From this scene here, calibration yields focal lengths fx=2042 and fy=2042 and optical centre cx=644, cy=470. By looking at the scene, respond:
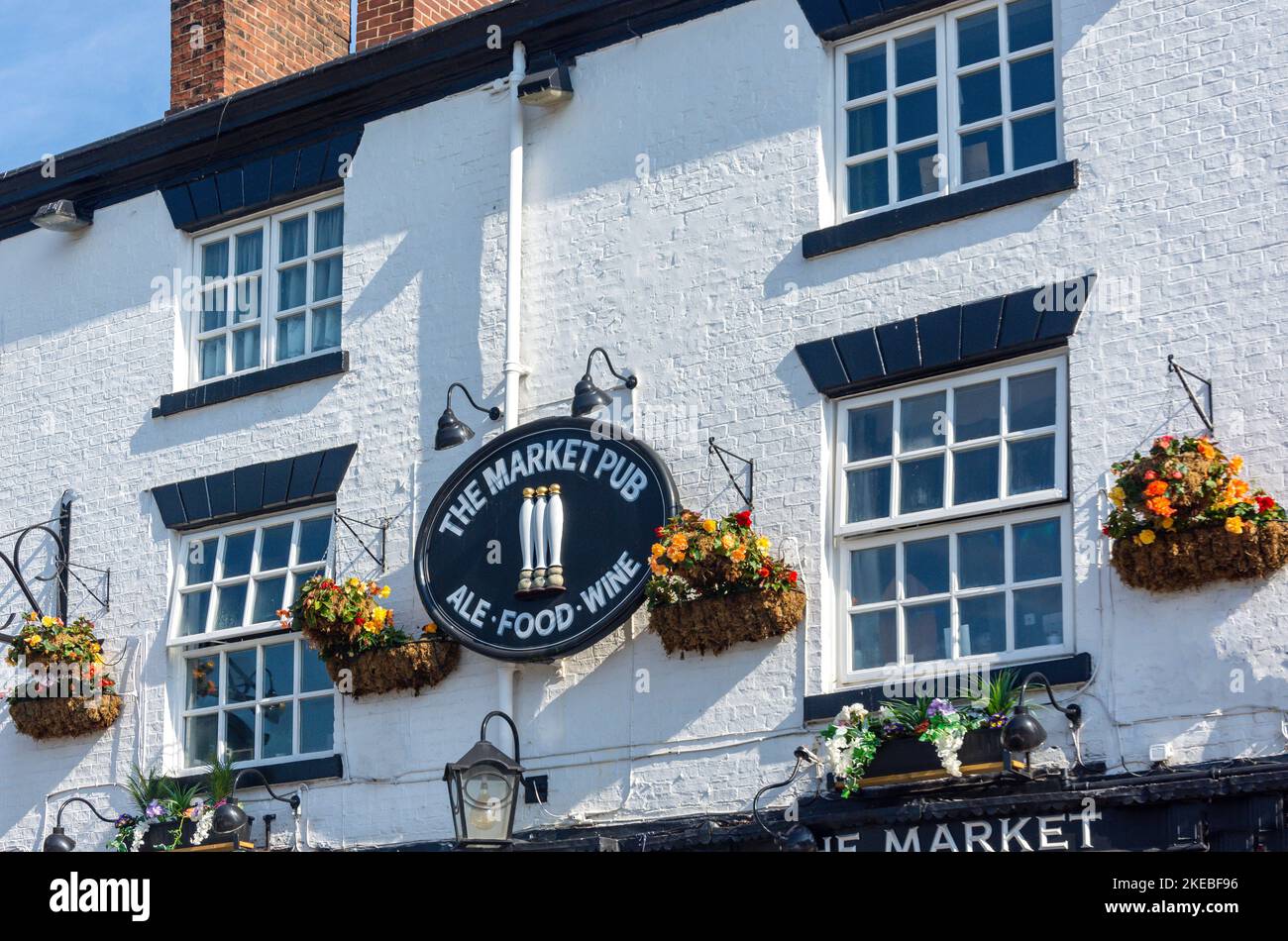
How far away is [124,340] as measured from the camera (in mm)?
15211

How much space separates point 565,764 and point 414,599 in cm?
167

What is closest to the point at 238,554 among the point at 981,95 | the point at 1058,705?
the point at 981,95

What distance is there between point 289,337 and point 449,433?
2318 millimetres

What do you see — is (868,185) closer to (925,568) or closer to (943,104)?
(943,104)

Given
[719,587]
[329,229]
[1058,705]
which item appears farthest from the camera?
[329,229]

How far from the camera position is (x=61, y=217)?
15578 mm

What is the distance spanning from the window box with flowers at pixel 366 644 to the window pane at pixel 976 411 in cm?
349

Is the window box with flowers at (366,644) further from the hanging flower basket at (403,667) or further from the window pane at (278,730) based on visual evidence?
the window pane at (278,730)

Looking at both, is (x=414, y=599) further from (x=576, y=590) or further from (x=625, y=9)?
(x=625, y=9)

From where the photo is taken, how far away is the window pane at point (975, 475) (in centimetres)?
1125

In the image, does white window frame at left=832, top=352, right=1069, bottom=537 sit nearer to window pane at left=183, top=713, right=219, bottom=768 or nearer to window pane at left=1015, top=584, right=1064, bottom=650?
window pane at left=1015, top=584, right=1064, bottom=650

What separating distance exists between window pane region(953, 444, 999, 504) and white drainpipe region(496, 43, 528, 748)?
2999 mm

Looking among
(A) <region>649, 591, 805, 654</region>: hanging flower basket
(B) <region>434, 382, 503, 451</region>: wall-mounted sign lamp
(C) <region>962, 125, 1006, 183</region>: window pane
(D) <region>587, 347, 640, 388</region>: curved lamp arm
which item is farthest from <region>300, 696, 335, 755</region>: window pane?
(C) <region>962, 125, 1006, 183</region>: window pane

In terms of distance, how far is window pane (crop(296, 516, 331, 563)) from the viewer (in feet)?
45.2
